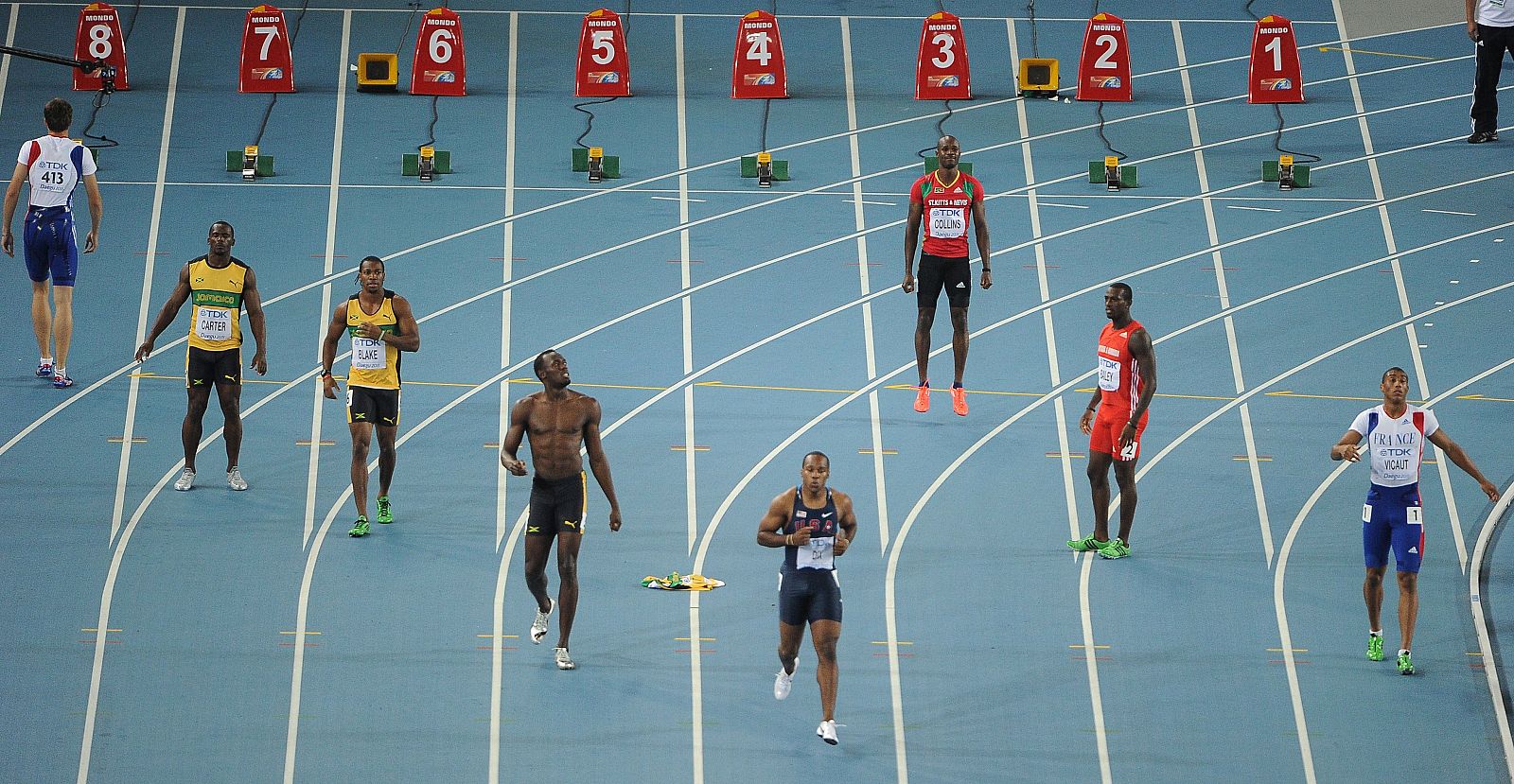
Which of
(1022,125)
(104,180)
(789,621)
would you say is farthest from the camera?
(1022,125)

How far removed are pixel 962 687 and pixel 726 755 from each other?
1.42 m

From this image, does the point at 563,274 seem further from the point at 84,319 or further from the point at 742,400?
the point at 84,319

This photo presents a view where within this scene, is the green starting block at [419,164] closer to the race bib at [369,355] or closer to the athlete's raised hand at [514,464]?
the race bib at [369,355]

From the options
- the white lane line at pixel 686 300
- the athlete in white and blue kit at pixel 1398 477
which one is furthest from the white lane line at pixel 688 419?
the athlete in white and blue kit at pixel 1398 477

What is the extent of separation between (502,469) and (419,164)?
4128 millimetres

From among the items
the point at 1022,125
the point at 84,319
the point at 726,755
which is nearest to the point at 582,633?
the point at 726,755

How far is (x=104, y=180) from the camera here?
1577cm

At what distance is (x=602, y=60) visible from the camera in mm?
17172

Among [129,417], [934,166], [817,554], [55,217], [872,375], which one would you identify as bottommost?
[817,554]

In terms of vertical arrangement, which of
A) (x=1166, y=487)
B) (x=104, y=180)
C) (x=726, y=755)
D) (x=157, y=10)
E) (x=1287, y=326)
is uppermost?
(x=157, y=10)

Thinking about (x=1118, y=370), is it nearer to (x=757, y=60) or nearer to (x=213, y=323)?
(x=213, y=323)

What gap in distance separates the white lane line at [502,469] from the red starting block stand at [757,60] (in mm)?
1996

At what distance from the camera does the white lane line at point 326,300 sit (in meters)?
10.2

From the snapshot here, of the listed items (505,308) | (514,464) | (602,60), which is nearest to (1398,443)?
(514,464)
